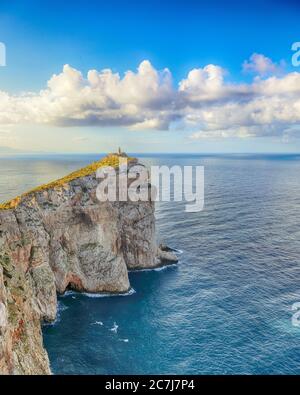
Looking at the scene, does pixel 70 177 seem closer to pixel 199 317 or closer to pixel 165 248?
pixel 165 248

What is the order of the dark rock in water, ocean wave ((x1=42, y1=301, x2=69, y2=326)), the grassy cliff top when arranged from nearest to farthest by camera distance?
ocean wave ((x1=42, y1=301, x2=69, y2=326))
the grassy cliff top
the dark rock in water

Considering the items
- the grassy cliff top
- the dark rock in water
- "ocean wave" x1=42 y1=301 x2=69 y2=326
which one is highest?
the grassy cliff top

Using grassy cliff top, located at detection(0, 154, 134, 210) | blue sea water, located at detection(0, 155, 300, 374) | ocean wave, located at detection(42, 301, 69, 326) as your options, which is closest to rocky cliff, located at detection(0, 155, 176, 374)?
grassy cliff top, located at detection(0, 154, 134, 210)

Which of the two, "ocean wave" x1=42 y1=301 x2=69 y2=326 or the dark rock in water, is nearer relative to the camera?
"ocean wave" x1=42 y1=301 x2=69 y2=326

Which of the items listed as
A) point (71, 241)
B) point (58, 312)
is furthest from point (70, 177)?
point (58, 312)

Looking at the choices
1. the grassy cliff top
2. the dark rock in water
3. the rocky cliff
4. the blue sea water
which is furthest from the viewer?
the dark rock in water

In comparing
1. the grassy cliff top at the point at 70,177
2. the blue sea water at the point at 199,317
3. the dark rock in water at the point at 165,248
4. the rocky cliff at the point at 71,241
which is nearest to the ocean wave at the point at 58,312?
the blue sea water at the point at 199,317

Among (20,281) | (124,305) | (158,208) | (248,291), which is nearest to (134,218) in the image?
(124,305)

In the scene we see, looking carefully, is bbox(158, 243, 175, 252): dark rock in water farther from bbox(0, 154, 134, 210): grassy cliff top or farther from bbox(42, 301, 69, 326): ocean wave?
bbox(42, 301, 69, 326): ocean wave

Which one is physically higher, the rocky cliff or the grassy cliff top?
the grassy cliff top
